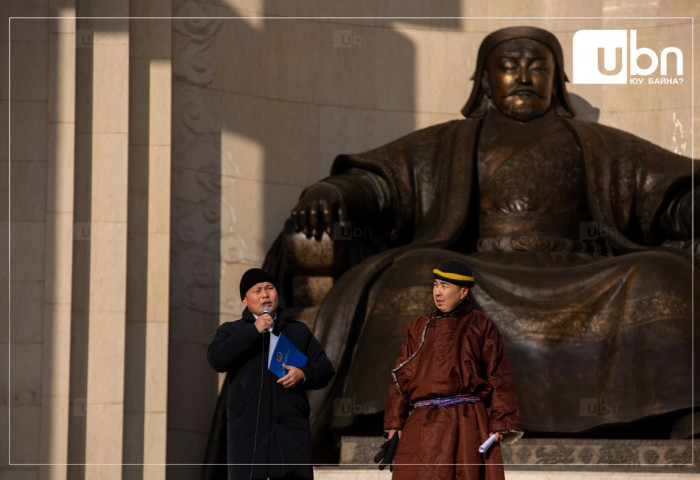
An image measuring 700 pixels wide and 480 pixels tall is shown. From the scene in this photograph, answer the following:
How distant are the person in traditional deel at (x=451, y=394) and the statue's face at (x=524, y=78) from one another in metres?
4.31

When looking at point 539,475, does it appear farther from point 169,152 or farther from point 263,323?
point 169,152

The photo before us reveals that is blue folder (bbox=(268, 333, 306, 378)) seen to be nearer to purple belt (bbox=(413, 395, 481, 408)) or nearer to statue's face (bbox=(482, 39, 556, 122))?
purple belt (bbox=(413, 395, 481, 408))

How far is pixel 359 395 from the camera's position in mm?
8352

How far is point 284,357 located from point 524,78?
474 centimetres

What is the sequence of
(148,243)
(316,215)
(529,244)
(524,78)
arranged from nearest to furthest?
(316,215)
(529,244)
(148,243)
(524,78)

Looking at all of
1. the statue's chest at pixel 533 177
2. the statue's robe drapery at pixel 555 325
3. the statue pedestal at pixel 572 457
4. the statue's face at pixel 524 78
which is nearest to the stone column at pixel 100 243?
the statue's robe drapery at pixel 555 325

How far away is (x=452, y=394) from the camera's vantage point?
19.3 ft

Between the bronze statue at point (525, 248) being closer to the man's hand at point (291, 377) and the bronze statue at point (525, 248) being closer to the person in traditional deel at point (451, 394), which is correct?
the person in traditional deel at point (451, 394)

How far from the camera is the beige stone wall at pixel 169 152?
8867mm

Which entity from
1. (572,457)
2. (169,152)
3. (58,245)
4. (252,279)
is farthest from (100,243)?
(252,279)

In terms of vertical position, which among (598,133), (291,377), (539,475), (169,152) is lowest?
(539,475)

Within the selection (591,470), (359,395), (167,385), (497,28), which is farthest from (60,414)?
(497,28)

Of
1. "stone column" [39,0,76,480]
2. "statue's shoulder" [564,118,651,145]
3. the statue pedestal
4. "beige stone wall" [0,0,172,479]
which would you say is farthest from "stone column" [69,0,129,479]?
"statue's shoulder" [564,118,651,145]

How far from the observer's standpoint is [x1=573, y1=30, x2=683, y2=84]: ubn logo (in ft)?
36.4
